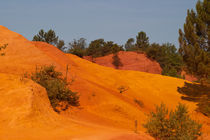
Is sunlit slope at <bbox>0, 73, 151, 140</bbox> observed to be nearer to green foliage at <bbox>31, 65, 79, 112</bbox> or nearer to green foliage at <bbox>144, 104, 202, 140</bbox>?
green foliage at <bbox>144, 104, 202, 140</bbox>

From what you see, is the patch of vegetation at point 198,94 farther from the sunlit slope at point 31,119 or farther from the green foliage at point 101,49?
the green foliage at point 101,49

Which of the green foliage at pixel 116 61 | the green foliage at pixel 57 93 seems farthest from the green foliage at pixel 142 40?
the green foliage at pixel 57 93

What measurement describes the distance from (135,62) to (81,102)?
32.5 metres

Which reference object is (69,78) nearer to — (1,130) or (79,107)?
(79,107)

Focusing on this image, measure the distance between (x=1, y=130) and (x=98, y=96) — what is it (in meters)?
7.58

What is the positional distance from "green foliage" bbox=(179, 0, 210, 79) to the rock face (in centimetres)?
2319

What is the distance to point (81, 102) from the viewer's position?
12594 millimetres

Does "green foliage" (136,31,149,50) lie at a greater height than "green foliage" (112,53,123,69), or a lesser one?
greater

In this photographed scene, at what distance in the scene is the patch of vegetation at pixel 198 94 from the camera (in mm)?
17031

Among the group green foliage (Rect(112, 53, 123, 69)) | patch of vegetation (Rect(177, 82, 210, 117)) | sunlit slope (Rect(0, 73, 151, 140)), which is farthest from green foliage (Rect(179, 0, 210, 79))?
green foliage (Rect(112, 53, 123, 69))

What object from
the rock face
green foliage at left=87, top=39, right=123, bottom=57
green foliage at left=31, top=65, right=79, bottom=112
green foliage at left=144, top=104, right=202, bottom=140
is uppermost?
green foliage at left=87, top=39, right=123, bottom=57

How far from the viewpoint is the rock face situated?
42.8m

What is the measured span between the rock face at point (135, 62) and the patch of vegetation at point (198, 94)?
19.8 metres

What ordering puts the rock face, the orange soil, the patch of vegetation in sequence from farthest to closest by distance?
1. the rock face
2. the patch of vegetation
3. the orange soil
